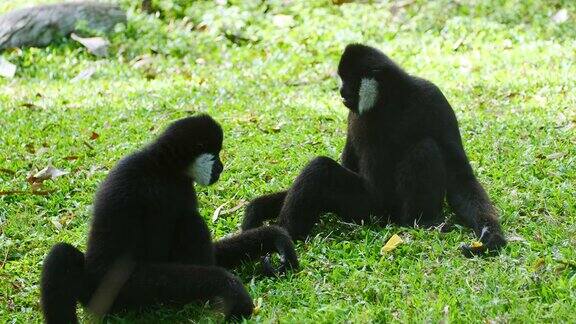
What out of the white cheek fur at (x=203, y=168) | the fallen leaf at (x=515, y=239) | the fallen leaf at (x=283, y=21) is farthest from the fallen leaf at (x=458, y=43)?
the white cheek fur at (x=203, y=168)

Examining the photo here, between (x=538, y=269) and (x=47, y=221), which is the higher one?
(x=538, y=269)

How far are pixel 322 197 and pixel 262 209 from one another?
1.91ft

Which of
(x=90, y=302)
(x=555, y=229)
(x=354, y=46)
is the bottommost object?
(x=90, y=302)

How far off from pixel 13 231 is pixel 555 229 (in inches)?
191

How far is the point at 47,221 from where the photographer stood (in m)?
7.78

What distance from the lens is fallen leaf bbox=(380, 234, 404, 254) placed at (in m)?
6.46

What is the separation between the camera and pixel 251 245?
643 cm

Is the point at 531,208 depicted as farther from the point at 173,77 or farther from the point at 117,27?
the point at 117,27

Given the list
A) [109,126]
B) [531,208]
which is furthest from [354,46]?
[109,126]

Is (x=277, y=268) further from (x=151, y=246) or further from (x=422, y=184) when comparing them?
(x=422, y=184)

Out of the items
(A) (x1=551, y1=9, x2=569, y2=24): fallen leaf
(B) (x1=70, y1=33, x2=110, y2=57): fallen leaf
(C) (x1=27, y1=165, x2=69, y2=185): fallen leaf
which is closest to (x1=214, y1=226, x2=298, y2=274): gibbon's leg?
(C) (x1=27, y1=165, x2=69, y2=185): fallen leaf

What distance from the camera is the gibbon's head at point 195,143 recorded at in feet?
19.0

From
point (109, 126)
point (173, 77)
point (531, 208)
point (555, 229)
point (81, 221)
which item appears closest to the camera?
point (555, 229)

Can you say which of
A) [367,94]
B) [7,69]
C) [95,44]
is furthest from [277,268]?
[95,44]
